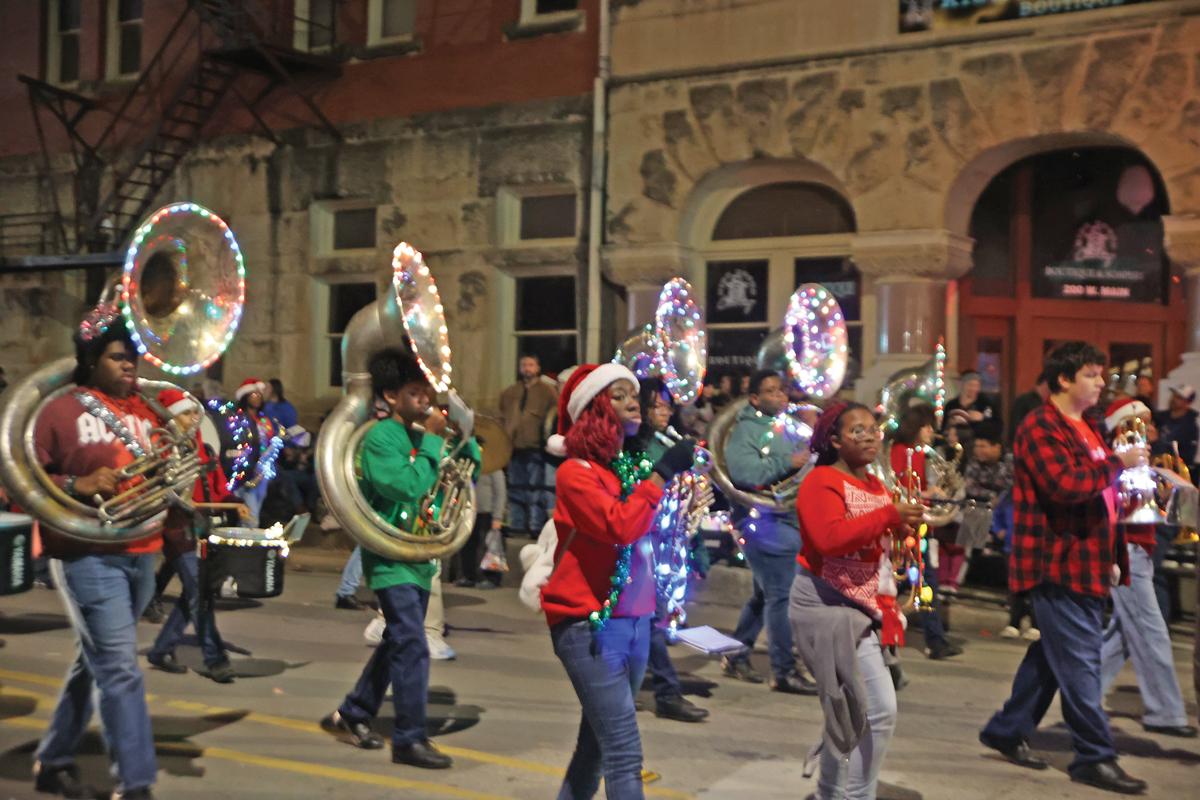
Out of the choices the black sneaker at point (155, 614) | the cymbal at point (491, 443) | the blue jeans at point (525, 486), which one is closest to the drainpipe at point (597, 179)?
the blue jeans at point (525, 486)

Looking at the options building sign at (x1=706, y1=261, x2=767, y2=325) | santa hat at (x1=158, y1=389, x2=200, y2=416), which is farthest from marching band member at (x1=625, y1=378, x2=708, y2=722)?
building sign at (x1=706, y1=261, x2=767, y2=325)

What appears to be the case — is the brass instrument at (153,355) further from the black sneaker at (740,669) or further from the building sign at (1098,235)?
the building sign at (1098,235)

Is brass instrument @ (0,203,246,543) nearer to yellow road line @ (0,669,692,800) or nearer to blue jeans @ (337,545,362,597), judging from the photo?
yellow road line @ (0,669,692,800)

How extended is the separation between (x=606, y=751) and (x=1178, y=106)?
1027cm

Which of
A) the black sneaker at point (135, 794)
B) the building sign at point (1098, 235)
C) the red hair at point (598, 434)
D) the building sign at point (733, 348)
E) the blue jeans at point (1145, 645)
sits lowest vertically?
the black sneaker at point (135, 794)

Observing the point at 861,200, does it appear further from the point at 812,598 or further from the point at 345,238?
the point at 812,598

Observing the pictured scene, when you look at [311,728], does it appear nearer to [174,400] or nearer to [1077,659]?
[174,400]

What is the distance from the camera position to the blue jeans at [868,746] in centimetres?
543

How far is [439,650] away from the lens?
31.8 feet

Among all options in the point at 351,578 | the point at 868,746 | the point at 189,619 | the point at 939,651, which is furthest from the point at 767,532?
the point at 351,578

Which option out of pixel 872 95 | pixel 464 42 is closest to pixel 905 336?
pixel 872 95

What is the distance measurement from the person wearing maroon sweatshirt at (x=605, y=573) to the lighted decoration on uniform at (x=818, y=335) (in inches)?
226

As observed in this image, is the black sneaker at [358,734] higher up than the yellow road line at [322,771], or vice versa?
the black sneaker at [358,734]

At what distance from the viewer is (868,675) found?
5.52m
